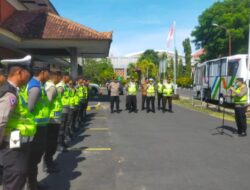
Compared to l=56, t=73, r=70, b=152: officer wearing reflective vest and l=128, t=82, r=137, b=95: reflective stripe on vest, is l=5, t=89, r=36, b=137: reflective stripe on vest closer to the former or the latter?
l=56, t=73, r=70, b=152: officer wearing reflective vest

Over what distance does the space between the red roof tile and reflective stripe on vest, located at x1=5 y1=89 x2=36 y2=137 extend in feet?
60.5

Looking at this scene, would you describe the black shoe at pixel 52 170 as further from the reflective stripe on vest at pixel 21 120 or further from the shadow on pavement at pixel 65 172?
the reflective stripe on vest at pixel 21 120

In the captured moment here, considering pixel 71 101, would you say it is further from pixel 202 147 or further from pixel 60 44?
pixel 60 44

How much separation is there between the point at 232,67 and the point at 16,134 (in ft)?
72.1

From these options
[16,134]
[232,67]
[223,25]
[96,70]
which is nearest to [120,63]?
[96,70]

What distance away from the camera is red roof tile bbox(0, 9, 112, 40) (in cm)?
2338

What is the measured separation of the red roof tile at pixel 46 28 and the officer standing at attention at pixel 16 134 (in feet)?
60.8

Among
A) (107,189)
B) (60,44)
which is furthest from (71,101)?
(60,44)

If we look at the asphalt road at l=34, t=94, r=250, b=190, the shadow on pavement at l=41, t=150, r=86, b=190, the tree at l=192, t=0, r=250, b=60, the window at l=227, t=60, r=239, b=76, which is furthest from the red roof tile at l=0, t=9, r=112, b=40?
the tree at l=192, t=0, r=250, b=60

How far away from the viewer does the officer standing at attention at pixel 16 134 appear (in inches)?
173

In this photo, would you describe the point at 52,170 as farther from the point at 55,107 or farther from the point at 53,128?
the point at 55,107

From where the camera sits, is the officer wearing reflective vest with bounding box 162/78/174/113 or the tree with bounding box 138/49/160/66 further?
the tree with bounding box 138/49/160/66

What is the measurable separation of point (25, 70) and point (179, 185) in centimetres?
353

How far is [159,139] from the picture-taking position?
11969mm
